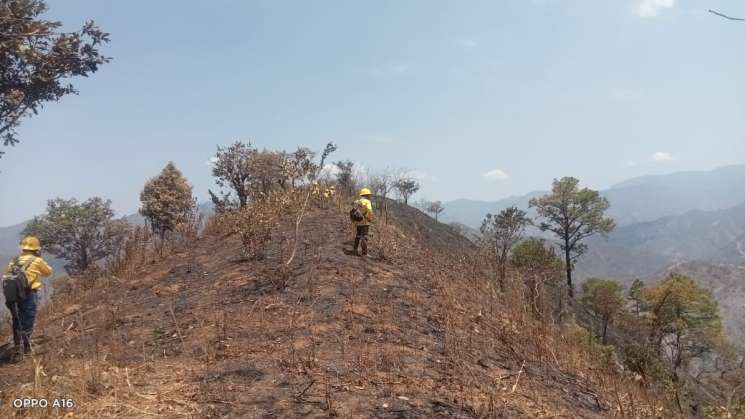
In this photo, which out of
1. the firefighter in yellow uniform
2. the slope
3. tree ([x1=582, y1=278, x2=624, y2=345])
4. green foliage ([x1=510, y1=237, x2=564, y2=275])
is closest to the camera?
the slope

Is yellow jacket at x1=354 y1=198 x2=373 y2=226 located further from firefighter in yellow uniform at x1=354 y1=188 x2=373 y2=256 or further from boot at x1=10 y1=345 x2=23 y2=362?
boot at x1=10 y1=345 x2=23 y2=362

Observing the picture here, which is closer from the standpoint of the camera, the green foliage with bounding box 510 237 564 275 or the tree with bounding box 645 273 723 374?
the green foliage with bounding box 510 237 564 275

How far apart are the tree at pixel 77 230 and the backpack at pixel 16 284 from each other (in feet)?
106

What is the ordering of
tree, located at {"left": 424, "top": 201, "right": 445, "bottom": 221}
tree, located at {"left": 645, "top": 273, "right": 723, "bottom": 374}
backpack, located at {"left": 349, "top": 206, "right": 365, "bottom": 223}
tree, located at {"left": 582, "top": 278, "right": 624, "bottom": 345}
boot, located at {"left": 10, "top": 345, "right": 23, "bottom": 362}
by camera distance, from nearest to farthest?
boot, located at {"left": 10, "top": 345, "right": 23, "bottom": 362} < backpack, located at {"left": 349, "top": 206, "right": 365, "bottom": 223} < tree, located at {"left": 645, "top": 273, "right": 723, "bottom": 374} < tree, located at {"left": 582, "top": 278, "right": 624, "bottom": 345} < tree, located at {"left": 424, "top": 201, "right": 445, "bottom": 221}

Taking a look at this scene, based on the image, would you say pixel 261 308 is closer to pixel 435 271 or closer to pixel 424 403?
pixel 424 403

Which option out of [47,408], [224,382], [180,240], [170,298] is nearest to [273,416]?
[224,382]

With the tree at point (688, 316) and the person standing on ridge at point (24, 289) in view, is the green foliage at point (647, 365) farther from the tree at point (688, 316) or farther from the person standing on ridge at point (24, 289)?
the tree at point (688, 316)

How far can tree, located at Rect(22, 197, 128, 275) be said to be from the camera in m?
35.2

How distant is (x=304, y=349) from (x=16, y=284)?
4.08 meters

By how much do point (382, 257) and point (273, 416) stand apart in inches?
232

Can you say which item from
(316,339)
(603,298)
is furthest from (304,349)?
(603,298)

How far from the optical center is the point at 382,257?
30.5 feet

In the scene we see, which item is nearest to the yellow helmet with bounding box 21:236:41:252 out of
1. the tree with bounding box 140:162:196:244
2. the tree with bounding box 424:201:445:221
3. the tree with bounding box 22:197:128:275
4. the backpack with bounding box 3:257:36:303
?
the backpack with bounding box 3:257:36:303

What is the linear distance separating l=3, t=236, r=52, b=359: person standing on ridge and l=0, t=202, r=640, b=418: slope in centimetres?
34
